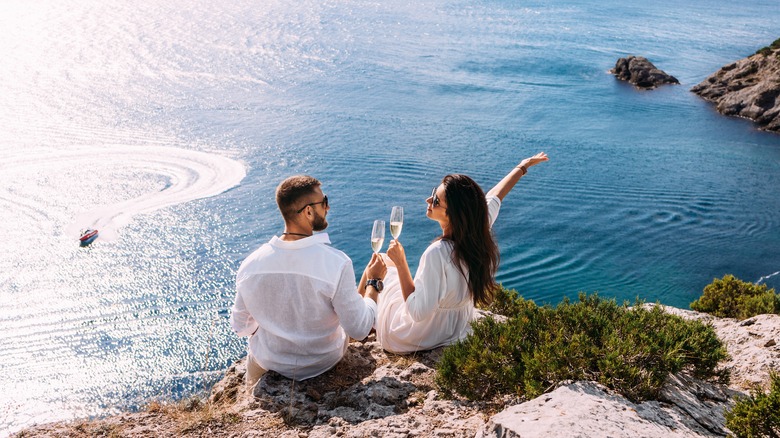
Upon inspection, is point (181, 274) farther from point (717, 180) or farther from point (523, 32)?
point (523, 32)

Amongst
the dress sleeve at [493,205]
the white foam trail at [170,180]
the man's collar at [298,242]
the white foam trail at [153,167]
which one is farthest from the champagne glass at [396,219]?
the white foam trail at [153,167]

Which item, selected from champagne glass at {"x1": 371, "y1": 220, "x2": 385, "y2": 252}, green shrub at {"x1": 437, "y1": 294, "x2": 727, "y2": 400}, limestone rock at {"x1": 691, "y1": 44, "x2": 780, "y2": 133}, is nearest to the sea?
limestone rock at {"x1": 691, "y1": 44, "x2": 780, "y2": 133}

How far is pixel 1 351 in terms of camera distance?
12.4m

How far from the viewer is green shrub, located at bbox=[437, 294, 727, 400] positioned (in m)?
4.79

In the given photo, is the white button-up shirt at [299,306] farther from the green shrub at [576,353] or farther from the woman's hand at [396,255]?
the green shrub at [576,353]

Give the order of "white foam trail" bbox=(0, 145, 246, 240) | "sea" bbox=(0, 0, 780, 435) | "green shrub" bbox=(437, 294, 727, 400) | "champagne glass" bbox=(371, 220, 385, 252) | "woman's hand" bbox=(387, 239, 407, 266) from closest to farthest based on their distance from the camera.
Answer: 1. "green shrub" bbox=(437, 294, 727, 400)
2. "woman's hand" bbox=(387, 239, 407, 266)
3. "champagne glass" bbox=(371, 220, 385, 252)
4. "sea" bbox=(0, 0, 780, 435)
5. "white foam trail" bbox=(0, 145, 246, 240)

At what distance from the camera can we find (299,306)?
5445 mm

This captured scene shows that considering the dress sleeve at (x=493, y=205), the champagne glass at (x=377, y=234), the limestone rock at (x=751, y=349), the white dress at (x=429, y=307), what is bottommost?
the limestone rock at (x=751, y=349)

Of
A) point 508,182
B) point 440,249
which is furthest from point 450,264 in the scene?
point 508,182

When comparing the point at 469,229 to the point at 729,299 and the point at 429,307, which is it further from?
the point at 729,299

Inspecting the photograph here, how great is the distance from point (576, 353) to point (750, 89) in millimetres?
36441

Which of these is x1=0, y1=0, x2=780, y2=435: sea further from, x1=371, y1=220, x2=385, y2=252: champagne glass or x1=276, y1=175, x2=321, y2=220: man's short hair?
x1=276, y1=175, x2=321, y2=220: man's short hair

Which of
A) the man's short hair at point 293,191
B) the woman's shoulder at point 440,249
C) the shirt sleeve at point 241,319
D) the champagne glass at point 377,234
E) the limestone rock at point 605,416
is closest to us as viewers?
the limestone rock at point 605,416

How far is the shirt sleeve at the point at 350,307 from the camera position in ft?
17.3
